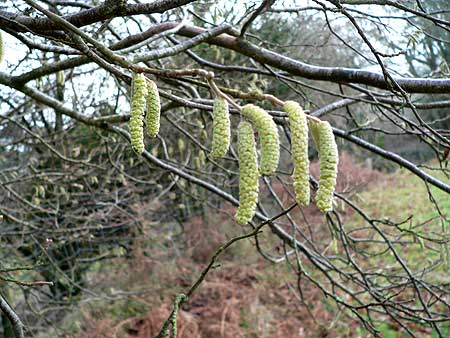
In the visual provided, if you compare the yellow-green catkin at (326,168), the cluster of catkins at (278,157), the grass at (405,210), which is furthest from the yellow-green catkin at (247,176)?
the grass at (405,210)

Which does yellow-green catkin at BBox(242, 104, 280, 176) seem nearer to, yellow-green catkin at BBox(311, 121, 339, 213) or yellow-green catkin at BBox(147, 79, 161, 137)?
yellow-green catkin at BBox(311, 121, 339, 213)

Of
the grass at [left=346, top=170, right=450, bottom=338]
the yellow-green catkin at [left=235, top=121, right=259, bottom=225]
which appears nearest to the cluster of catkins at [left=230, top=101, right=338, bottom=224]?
the yellow-green catkin at [left=235, top=121, right=259, bottom=225]

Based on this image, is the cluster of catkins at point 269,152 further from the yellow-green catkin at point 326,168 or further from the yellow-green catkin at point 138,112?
the yellow-green catkin at point 138,112

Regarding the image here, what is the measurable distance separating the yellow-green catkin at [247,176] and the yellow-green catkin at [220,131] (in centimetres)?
4

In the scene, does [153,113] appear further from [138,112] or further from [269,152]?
[269,152]

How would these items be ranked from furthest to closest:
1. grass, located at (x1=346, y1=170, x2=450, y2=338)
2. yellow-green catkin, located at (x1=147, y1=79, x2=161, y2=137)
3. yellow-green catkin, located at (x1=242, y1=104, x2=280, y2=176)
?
grass, located at (x1=346, y1=170, x2=450, y2=338)
yellow-green catkin, located at (x1=147, y1=79, x2=161, y2=137)
yellow-green catkin, located at (x1=242, y1=104, x2=280, y2=176)

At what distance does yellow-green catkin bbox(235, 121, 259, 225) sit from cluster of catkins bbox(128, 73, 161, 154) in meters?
0.18

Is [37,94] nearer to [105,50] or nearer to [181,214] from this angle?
[105,50]

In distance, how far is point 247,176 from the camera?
888 mm

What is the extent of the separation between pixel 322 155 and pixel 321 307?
719 cm

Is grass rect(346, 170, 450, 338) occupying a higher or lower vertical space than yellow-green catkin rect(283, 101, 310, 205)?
higher

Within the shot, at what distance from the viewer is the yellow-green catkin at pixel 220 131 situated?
862 mm

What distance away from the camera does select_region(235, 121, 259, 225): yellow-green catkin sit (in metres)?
0.87

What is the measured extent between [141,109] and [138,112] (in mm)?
10
